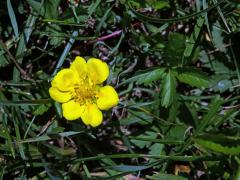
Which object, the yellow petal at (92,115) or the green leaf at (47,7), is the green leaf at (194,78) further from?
the green leaf at (47,7)

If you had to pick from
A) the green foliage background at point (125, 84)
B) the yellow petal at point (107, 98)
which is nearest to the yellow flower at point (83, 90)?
the yellow petal at point (107, 98)

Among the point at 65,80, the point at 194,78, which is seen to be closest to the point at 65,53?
the point at 65,80

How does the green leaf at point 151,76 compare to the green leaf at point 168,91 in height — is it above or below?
above

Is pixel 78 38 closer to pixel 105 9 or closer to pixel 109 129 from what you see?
pixel 105 9

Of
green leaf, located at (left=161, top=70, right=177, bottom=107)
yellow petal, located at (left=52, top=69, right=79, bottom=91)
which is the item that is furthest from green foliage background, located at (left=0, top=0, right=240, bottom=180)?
yellow petal, located at (left=52, top=69, right=79, bottom=91)

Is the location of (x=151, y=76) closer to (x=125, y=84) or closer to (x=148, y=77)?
(x=148, y=77)

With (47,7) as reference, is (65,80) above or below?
below

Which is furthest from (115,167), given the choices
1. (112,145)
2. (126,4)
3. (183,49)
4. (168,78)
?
(126,4)
